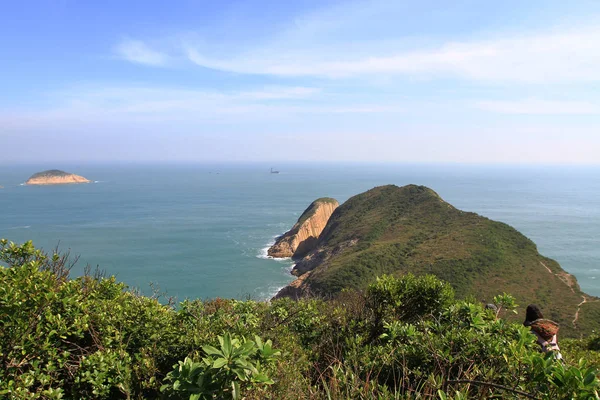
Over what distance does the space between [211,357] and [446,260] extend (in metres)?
37.8

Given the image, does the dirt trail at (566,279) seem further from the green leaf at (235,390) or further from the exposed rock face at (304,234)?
the green leaf at (235,390)

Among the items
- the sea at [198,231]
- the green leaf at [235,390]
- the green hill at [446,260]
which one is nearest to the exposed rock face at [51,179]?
the sea at [198,231]

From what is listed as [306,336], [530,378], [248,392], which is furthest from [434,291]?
[248,392]

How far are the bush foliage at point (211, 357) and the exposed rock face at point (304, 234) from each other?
53260 millimetres

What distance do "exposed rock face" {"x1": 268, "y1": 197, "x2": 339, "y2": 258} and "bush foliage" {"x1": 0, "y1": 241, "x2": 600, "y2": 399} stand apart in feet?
175

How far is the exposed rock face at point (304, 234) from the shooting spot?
59.3 meters

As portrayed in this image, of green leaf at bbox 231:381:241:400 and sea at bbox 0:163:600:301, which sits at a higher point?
green leaf at bbox 231:381:241:400

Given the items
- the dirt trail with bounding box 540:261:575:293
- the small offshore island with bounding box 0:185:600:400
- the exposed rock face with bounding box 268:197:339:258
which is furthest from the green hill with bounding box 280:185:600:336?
the small offshore island with bounding box 0:185:600:400

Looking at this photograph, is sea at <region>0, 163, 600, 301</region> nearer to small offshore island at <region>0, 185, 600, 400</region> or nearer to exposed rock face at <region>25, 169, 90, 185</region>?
small offshore island at <region>0, 185, 600, 400</region>

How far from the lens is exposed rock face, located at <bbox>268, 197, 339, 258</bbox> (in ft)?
195

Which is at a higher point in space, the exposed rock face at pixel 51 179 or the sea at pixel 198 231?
the exposed rock face at pixel 51 179

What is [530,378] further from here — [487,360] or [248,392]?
[248,392]

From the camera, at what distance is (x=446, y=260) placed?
3716cm

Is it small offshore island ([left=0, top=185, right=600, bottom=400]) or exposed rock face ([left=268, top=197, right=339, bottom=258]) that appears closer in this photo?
small offshore island ([left=0, top=185, right=600, bottom=400])
